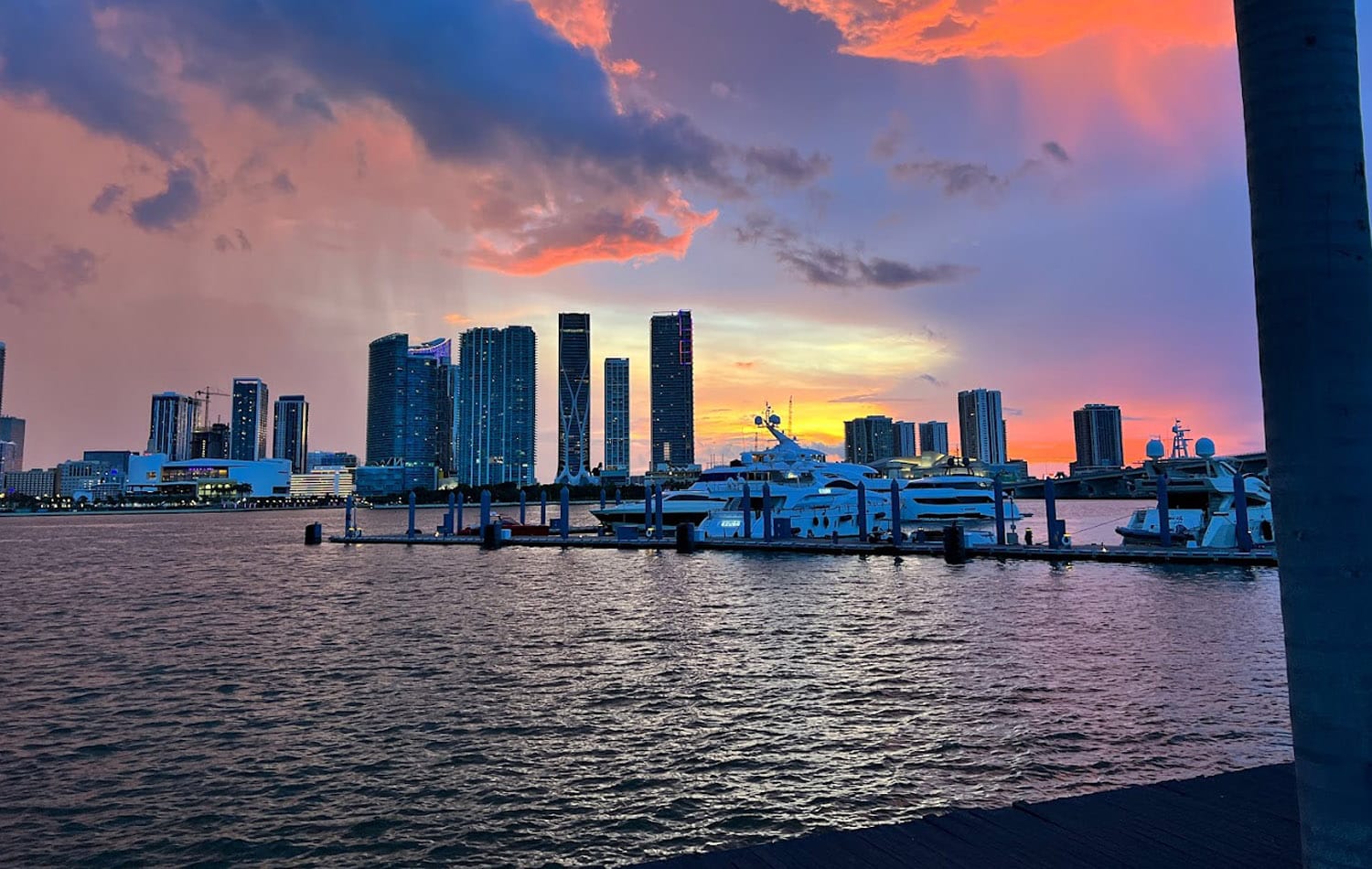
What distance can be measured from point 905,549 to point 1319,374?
52.4 meters

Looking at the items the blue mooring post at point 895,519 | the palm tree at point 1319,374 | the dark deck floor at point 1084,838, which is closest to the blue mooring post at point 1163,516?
the blue mooring post at point 895,519

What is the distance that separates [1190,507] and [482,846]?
202 feet

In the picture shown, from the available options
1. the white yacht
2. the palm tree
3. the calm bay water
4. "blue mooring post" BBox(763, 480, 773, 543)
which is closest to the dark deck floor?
the palm tree

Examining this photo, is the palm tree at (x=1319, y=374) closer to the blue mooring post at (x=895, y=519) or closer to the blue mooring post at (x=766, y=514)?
the blue mooring post at (x=895, y=519)

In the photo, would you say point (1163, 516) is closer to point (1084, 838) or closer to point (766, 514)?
point (766, 514)

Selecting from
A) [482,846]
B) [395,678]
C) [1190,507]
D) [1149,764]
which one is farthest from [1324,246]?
[1190,507]

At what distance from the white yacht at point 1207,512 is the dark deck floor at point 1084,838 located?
47496 millimetres

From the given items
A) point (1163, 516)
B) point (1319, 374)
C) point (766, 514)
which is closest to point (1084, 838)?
point (1319, 374)

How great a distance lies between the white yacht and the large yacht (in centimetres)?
2323

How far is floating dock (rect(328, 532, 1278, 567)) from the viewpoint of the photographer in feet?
145

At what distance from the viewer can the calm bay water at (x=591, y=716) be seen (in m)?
11.7

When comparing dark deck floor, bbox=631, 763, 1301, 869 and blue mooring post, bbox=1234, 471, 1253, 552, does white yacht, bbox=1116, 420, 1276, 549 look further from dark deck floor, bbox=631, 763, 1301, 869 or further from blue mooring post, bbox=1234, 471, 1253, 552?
dark deck floor, bbox=631, 763, 1301, 869

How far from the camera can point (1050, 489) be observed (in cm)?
5438

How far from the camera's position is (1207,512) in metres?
53.4
